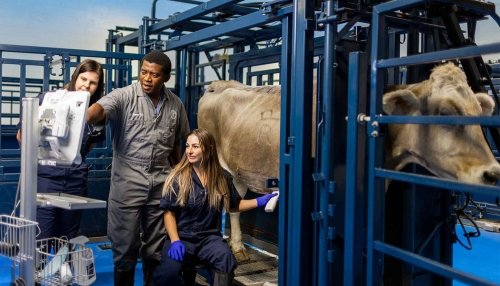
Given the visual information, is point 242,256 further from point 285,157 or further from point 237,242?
point 285,157

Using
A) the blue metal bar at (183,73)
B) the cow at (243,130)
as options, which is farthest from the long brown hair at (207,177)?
the blue metal bar at (183,73)

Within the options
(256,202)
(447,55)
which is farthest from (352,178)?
(256,202)

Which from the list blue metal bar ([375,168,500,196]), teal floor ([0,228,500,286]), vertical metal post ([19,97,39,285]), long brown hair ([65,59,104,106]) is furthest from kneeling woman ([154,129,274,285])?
teal floor ([0,228,500,286])

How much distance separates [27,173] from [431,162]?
1.98 m

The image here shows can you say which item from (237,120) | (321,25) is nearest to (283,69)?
(321,25)

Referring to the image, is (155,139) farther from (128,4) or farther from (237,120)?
(128,4)

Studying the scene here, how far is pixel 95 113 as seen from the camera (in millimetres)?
3055

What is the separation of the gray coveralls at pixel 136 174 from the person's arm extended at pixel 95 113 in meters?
0.14

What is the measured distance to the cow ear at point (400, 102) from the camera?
8.34 feet

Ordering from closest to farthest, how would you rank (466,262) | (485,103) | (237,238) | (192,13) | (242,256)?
(485,103) → (192,13) → (242,256) → (237,238) → (466,262)

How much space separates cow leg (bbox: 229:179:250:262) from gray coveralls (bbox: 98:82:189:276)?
1.23m

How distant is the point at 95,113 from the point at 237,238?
229 centimetres

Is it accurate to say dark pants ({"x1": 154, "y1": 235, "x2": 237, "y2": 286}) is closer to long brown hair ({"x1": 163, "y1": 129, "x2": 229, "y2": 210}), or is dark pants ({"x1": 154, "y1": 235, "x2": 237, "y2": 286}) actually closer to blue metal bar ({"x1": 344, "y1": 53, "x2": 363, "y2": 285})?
long brown hair ({"x1": 163, "y1": 129, "x2": 229, "y2": 210})

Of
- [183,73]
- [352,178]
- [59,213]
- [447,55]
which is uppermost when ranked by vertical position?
[183,73]
